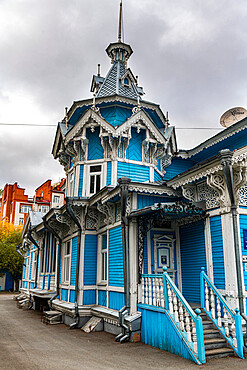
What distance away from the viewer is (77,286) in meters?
11.6

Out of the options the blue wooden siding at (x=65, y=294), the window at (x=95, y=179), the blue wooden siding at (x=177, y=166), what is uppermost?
the blue wooden siding at (x=177, y=166)

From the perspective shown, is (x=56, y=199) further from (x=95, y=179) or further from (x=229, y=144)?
(x=229, y=144)

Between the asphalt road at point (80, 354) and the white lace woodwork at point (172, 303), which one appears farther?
the white lace woodwork at point (172, 303)

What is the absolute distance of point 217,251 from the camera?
830 cm

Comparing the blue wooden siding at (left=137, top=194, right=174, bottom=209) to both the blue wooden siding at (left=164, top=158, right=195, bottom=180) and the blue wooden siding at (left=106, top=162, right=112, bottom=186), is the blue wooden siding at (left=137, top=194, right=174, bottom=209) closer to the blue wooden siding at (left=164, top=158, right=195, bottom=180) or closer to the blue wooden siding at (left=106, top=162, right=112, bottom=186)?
the blue wooden siding at (left=106, top=162, right=112, bottom=186)

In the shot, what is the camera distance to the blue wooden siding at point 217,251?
8.05 metres

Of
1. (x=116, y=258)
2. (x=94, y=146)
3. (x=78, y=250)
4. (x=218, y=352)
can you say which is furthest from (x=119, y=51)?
(x=218, y=352)

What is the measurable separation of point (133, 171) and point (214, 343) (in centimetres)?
729

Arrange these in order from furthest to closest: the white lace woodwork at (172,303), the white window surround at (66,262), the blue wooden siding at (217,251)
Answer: the white window surround at (66,262)
the blue wooden siding at (217,251)
the white lace woodwork at (172,303)

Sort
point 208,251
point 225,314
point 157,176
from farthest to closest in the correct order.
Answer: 1. point 157,176
2. point 208,251
3. point 225,314

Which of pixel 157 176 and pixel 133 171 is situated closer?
pixel 133 171

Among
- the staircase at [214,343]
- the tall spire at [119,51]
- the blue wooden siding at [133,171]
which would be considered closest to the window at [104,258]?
the blue wooden siding at [133,171]

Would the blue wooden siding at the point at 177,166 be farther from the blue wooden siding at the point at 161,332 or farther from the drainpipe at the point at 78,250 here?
the blue wooden siding at the point at 161,332

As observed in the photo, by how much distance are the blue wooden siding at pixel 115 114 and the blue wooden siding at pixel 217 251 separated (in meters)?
6.34
